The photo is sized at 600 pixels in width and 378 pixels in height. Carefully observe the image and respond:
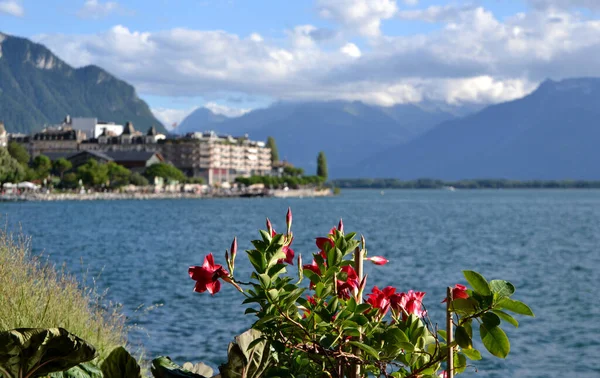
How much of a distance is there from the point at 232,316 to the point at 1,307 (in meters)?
11.7

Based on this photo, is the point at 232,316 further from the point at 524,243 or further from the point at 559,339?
the point at 524,243

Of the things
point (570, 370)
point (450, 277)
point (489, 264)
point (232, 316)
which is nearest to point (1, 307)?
point (570, 370)

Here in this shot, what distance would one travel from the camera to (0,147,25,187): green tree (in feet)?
373

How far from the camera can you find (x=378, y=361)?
10.2 feet

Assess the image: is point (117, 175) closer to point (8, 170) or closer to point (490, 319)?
point (8, 170)

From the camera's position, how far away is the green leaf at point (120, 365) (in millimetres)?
3564

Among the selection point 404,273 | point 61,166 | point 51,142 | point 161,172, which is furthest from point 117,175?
point 404,273

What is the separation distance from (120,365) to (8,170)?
386 feet

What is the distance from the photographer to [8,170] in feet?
374

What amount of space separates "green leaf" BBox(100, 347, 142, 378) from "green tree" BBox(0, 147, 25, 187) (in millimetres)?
115477

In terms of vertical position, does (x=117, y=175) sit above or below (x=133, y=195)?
above

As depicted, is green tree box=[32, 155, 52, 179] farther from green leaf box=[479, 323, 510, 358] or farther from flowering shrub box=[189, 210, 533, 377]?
green leaf box=[479, 323, 510, 358]

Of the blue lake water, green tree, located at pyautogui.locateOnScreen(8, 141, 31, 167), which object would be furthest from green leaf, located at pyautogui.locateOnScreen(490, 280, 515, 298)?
green tree, located at pyautogui.locateOnScreen(8, 141, 31, 167)

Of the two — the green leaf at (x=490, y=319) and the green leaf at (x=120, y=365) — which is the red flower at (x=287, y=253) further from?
the green leaf at (x=120, y=365)
